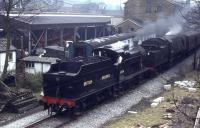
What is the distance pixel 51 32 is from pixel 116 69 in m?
26.3

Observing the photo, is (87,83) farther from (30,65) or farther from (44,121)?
(30,65)

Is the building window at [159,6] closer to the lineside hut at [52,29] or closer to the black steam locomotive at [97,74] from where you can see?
the lineside hut at [52,29]

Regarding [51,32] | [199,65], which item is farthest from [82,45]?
[51,32]

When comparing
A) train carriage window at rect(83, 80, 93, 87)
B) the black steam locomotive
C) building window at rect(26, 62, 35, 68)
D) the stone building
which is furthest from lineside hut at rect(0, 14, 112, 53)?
train carriage window at rect(83, 80, 93, 87)

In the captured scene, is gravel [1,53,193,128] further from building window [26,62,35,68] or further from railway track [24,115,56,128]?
building window [26,62,35,68]

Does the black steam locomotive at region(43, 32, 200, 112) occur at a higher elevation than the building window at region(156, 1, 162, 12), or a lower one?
lower

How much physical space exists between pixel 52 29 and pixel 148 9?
76.0 ft

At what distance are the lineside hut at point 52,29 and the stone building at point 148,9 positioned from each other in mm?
6042

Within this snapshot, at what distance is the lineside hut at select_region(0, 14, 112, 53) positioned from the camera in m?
37.3

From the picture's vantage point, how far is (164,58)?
30.1m

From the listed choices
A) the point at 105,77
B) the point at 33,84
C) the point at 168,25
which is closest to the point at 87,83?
the point at 105,77

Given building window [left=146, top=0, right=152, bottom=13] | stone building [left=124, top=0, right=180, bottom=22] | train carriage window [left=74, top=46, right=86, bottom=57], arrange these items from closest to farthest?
train carriage window [left=74, top=46, right=86, bottom=57] → stone building [left=124, top=0, right=180, bottom=22] → building window [left=146, top=0, right=152, bottom=13]

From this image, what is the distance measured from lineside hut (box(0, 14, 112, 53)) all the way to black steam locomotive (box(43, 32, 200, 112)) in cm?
1073

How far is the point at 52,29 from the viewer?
143ft
